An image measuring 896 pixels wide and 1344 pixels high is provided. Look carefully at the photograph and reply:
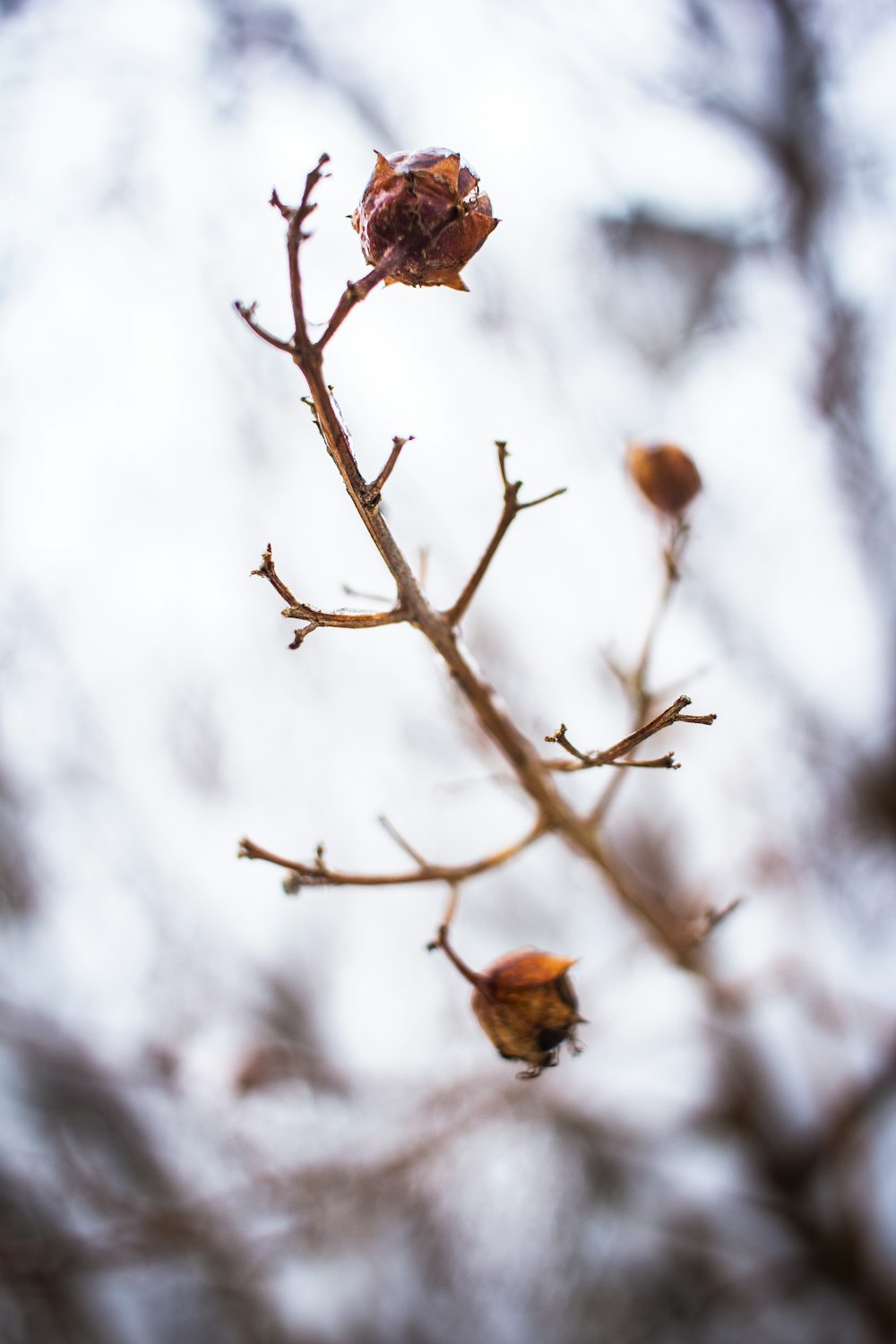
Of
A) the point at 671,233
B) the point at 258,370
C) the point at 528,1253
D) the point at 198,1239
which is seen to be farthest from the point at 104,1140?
the point at 671,233

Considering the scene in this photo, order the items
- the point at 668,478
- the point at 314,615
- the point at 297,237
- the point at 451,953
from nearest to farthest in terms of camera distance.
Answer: the point at 297,237 → the point at 314,615 → the point at 451,953 → the point at 668,478

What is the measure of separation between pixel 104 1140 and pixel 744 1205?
2.66 metres

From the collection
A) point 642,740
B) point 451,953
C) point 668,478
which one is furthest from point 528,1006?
point 668,478

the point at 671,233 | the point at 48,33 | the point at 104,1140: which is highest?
the point at 48,33

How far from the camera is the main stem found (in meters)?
0.44

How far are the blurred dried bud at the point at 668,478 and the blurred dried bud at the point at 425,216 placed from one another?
1.16 ft

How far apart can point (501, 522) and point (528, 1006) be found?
45cm

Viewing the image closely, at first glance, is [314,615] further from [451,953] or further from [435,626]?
[451,953]

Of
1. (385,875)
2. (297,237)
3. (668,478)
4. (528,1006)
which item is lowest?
(528,1006)

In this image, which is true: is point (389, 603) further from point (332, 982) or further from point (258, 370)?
point (332, 982)

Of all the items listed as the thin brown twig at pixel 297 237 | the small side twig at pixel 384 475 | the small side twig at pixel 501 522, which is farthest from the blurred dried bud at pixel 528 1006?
the thin brown twig at pixel 297 237

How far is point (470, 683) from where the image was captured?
643 millimetres

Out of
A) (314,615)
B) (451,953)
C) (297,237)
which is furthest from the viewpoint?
(451,953)

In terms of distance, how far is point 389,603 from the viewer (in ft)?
1.94
